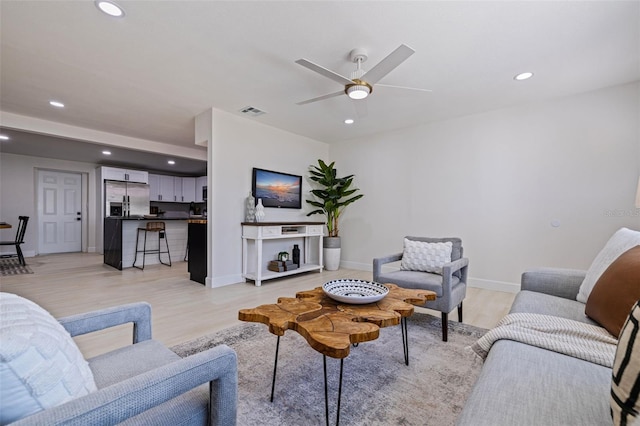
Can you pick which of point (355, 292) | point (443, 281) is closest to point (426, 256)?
point (443, 281)

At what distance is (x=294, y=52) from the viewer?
256cm

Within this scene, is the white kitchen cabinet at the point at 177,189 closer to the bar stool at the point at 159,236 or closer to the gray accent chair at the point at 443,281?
the bar stool at the point at 159,236

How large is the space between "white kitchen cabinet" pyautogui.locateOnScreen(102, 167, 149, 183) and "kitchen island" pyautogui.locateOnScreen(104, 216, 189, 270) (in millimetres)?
2133

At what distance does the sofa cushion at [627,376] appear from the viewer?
0.57 metres

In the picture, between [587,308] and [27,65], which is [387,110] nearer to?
[587,308]

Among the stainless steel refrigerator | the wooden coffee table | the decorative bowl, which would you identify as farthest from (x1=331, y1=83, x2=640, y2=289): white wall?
the stainless steel refrigerator

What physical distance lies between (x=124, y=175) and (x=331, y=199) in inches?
238

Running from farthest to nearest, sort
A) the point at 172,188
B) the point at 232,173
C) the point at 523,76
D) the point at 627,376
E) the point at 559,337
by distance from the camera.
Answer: the point at 172,188 → the point at 232,173 → the point at 523,76 → the point at 559,337 → the point at 627,376

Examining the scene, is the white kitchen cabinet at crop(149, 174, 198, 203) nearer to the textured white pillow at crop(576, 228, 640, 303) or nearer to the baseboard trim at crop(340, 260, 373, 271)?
the baseboard trim at crop(340, 260, 373, 271)

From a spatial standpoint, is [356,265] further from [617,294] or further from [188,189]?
[188,189]

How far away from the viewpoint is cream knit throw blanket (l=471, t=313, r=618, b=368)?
1116mm

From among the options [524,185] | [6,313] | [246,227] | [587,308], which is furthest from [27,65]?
[524,185]

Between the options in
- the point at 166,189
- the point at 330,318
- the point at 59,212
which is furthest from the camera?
the point at 166,189

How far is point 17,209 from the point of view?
6.66 meters
